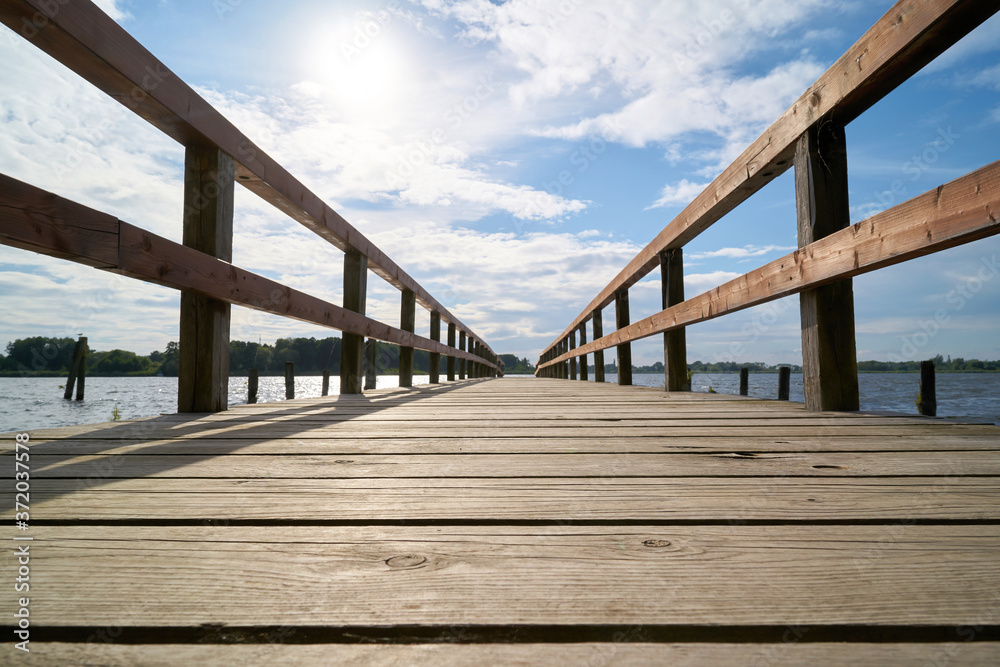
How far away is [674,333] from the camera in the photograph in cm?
373

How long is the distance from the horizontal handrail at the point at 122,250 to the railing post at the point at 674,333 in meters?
2.53

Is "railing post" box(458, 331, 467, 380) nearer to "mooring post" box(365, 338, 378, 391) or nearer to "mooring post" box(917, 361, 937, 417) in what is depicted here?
"mooring post" box(365, 338, 378, 391)

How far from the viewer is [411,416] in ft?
7.54

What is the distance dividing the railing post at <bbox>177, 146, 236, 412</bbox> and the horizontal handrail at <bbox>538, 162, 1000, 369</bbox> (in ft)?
7.90

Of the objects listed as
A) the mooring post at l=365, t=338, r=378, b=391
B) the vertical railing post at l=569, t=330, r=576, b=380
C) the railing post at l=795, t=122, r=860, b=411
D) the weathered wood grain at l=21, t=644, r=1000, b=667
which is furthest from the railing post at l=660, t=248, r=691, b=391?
the vertical railing post at l=569, t=330, r=576, b=380

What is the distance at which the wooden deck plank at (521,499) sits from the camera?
873 millimetres

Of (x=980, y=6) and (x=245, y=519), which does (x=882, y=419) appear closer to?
(x=980, y=6)

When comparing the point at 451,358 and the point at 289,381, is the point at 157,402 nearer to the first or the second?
the point at 289,381

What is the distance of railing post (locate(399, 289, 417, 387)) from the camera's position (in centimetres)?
528

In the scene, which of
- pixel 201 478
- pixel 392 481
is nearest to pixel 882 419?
pixel 392 481

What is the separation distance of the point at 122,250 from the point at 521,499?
4.83 feet

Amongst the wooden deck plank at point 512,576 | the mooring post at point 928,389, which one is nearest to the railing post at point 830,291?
the wooden deck plank at point 512,576

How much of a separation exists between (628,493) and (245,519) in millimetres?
705

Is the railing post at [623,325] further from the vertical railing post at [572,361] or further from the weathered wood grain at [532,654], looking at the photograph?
the vertical railing post at [572,361]
